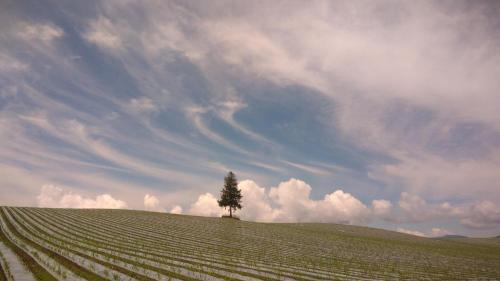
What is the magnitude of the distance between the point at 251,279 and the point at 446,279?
2007 cm

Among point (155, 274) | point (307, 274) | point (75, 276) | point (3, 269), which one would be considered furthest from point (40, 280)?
point (307, 274)

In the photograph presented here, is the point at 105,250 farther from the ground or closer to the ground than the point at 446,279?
farther from the ground

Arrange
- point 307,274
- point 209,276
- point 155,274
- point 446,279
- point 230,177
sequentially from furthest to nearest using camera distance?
point 230,177
point 446,279
point 307,274
point 209,276
point 155,274

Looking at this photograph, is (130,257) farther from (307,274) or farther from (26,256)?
(307,274)

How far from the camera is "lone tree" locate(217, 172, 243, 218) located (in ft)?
280

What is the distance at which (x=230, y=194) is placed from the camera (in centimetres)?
8594

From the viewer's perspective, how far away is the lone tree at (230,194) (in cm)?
8531

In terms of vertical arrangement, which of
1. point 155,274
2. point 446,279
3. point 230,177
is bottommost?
point 446,279

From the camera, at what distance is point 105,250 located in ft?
71.9

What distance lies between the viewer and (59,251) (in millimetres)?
19297

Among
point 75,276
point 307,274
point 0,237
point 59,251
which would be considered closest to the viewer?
point 75,276

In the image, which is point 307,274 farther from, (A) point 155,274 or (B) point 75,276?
(B) point 75,276

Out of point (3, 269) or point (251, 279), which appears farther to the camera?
point (251, 279)

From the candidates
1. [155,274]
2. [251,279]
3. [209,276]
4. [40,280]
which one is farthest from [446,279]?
[40,280]
